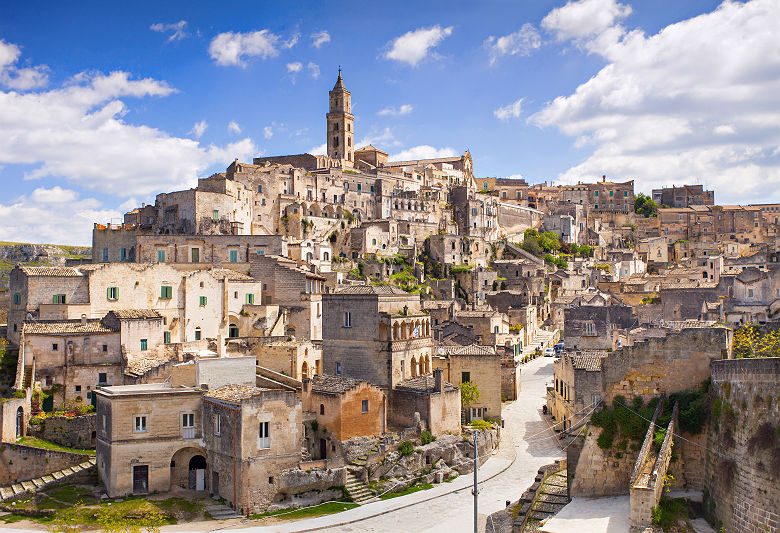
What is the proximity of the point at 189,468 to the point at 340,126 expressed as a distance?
9078 centimetres

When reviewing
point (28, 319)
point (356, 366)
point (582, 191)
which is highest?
point (582, 191)

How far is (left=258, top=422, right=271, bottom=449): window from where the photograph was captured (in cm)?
3130

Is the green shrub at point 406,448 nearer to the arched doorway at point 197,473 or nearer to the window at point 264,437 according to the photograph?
the window at point 264,437

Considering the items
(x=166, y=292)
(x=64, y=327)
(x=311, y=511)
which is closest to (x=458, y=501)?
(x=311, y=511)

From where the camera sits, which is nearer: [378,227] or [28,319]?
[28,319]

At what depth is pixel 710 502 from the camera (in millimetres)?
19578

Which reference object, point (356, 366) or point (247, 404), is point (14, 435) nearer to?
point (247, 404)

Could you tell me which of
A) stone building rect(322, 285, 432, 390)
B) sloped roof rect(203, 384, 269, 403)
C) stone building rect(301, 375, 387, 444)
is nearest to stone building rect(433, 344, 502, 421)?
stone building rect(322, 285, 432, 390)

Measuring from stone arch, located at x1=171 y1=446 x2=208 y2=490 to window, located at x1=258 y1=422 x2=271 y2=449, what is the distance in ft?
12.9

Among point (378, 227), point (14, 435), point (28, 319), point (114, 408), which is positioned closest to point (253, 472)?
point (114, 408)

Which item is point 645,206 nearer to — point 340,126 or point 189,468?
point 340,126

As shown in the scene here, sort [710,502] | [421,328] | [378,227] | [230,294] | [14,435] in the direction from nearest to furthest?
[710,502], [14,435], [421,328], [230,294], [378,227]

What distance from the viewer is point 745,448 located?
18.4 m

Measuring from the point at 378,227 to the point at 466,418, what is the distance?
156ft
